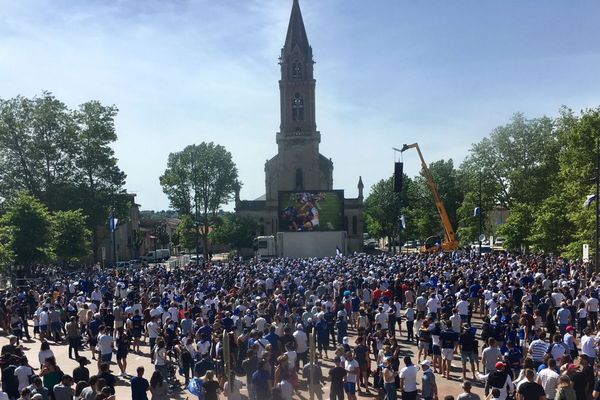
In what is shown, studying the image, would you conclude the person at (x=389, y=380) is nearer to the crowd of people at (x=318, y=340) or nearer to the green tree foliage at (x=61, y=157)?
the crowd of people at (x=318, y=340)

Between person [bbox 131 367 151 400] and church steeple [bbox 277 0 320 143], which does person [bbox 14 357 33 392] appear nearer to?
person [bbox 131 367 151 400]

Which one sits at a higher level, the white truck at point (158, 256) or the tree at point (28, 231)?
the tree at point (28, 231)

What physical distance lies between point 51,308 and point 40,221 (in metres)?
20.0

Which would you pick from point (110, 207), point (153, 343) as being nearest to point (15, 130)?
point (110, 207)

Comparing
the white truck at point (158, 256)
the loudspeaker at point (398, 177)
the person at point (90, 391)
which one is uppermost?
the loudspeaker at point (398, 177)

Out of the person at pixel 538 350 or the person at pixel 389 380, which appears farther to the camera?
the person at pixel 538 350

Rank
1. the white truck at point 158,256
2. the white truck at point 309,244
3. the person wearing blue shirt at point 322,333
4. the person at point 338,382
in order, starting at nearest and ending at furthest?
1. the person at point 338,382
2. the person wearing blue shirt at point 322,333
3. the white truck at point 309,244
4. the white truck at point 158,256

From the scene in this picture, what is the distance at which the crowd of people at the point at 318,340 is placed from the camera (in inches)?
464

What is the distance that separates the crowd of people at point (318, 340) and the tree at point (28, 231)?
10651 mm

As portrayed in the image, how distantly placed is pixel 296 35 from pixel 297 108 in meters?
9.44

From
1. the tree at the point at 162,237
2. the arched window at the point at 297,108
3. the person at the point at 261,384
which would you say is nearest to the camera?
the person at the point at 261,384

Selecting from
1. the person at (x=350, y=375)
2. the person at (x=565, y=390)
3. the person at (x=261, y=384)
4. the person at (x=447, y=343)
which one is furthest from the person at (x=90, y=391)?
the person at (x=447, y=343)

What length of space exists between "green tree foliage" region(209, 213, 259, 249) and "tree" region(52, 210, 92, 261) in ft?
119

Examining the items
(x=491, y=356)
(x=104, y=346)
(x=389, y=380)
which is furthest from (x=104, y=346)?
(x=491, y=356)
